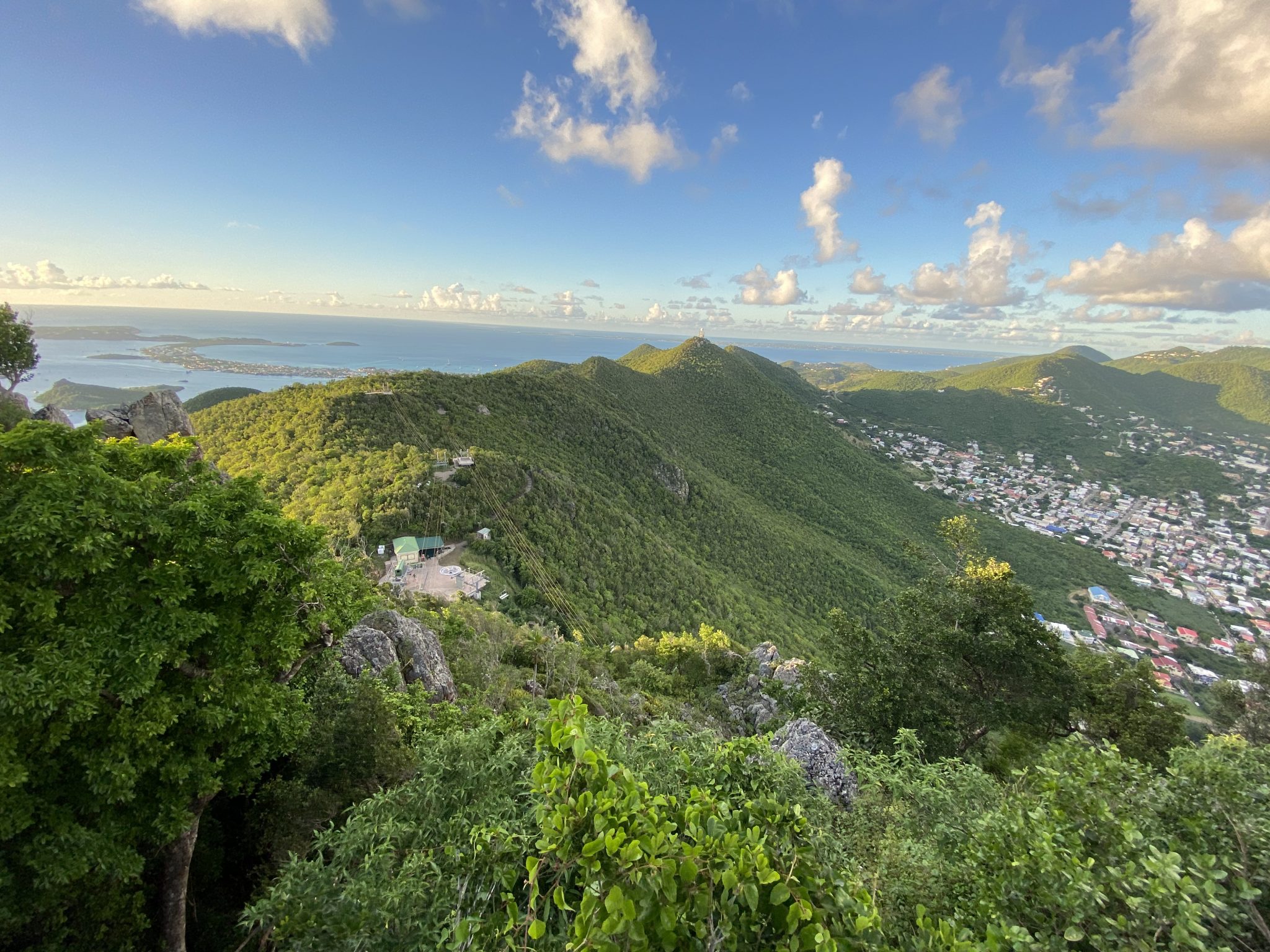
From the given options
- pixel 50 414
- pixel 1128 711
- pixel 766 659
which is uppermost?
pixel 50 414

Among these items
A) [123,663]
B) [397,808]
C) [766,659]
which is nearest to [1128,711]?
[766,659]

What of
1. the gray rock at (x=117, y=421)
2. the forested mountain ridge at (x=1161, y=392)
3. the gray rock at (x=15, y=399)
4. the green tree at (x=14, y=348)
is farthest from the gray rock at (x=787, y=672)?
the forested mountain ridge at (x=1161, y=392)

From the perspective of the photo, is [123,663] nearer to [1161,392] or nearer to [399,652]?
[399,652]

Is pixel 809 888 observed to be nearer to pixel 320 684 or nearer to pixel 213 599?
pixel 213 599

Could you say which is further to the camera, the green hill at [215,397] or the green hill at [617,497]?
the green hill at [215,397]

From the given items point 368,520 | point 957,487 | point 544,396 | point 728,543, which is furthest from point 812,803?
point 957,487

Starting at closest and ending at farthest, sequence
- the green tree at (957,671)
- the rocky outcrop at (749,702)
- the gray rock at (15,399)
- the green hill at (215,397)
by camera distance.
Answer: the green tree at (957,671)
the gray rock at (15,399)
the rocky outcrop at (749,702)
the green hill at (215,397)

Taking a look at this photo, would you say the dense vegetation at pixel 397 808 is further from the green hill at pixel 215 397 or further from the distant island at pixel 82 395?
the distant island at pixel 82 395
